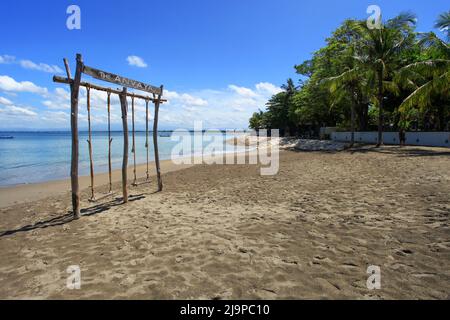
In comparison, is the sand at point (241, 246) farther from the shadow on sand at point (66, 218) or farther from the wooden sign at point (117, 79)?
the wooden sign at point (117, 79)

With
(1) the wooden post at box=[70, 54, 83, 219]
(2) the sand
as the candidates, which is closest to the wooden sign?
(1) the wooden post at box=[70, 54, 83, 219]

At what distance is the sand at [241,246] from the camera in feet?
10.5

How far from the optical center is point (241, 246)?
4348mm

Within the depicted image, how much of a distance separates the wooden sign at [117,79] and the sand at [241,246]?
130 inches

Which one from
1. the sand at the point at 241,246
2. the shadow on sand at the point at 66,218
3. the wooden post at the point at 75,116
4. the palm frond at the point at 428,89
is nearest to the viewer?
the sand at the point at 241,246

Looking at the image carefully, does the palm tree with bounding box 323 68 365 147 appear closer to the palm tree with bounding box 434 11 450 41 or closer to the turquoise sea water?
the palm tree with bounding box 434 11 450 41

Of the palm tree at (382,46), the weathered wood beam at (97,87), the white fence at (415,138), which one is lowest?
the white fence at (415,138)

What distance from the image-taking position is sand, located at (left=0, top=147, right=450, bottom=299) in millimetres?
3207

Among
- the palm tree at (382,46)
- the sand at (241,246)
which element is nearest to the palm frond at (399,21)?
the palm tree at (382,46)

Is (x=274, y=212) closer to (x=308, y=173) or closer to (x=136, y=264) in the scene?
(x=136, y=264)

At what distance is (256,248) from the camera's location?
4.25 m
